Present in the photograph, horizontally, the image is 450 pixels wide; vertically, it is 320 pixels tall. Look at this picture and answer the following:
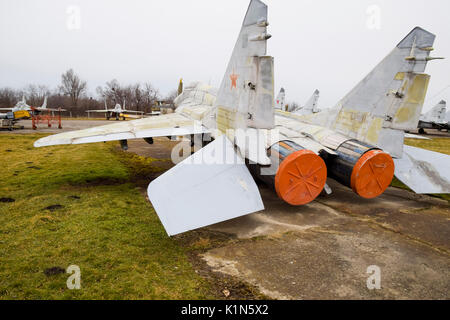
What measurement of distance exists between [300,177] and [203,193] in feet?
6.03

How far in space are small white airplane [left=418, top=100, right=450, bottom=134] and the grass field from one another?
1390 inches

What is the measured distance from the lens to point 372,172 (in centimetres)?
496

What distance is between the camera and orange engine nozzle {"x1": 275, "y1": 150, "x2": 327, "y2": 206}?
4.41 m

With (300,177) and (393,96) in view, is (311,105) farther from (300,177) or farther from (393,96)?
(300,177)

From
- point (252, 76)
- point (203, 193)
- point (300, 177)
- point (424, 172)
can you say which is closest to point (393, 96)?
point (424, 172)

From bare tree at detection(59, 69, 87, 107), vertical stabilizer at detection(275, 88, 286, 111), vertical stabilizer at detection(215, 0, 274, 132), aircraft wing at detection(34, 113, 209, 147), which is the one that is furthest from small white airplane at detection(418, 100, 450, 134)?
bare tree at detection(59, 69, 87, 107)

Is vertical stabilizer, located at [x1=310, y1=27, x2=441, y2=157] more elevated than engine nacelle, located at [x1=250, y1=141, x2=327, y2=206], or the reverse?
vertical stabilizer, located at [x1=310, y1=27, x2=441, y2=157]

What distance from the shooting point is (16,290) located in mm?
2838

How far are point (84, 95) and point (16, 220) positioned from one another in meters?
71.2

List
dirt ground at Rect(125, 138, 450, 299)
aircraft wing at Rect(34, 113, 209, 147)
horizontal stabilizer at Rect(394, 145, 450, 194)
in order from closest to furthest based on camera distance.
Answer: dirt ground at Rect(125, 138, 450, 299) → horizontal stabilizer at Rect(394, 145, 450, 194) → aircraft wing at Rect(34, 113, 209, 147)

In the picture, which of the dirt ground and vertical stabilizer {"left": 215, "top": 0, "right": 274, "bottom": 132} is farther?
vertical stabilizer {"left": 215, "top": 0, "right": 274, "bottom": 132}

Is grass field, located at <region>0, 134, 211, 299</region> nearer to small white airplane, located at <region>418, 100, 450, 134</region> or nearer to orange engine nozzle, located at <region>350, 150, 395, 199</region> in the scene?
orange engine nozzle, located at <region>350, 150, 395, 199</region>
